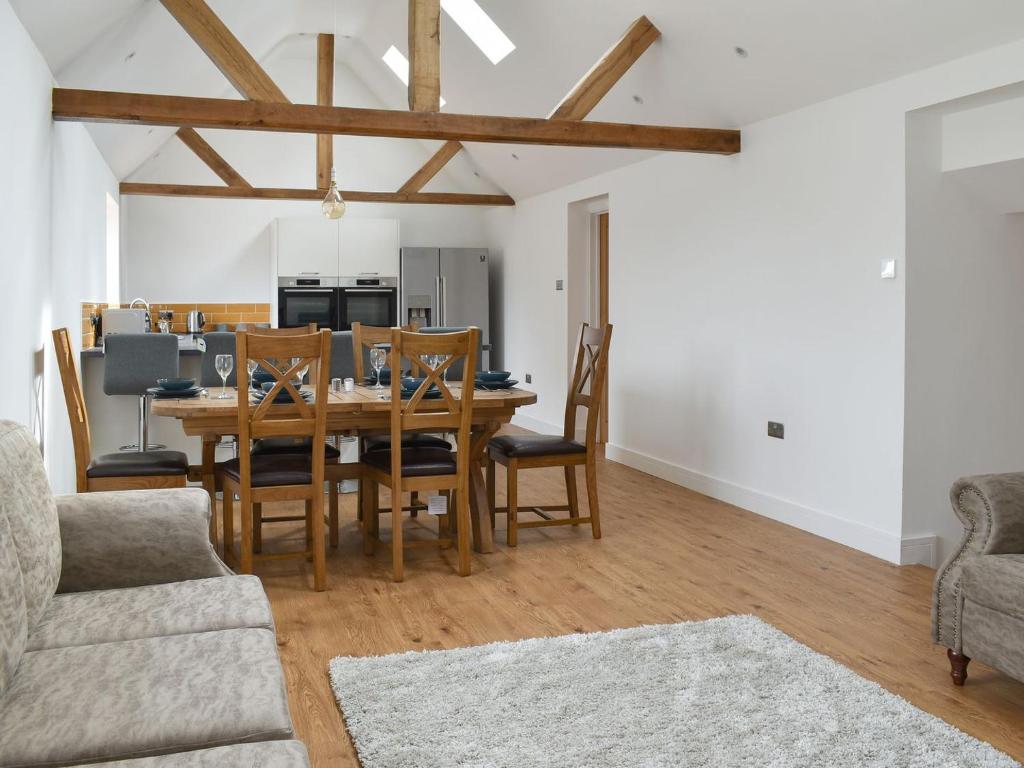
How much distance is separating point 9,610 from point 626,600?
244 cm

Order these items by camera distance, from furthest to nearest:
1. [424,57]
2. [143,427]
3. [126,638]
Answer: [143,427]
[424,57]
[126,638]

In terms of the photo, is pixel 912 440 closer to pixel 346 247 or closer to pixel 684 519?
pixel 684 519

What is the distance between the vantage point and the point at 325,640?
10.8 ft

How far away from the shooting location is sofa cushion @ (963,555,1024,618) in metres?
2.63

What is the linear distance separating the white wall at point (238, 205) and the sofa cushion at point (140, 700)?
793 centimetres

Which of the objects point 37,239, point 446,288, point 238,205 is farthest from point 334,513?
point 238,205

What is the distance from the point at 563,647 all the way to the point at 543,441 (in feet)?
5.47

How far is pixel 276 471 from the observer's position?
390cm

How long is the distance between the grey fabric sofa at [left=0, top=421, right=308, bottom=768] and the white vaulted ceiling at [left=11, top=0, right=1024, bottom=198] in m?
2.60

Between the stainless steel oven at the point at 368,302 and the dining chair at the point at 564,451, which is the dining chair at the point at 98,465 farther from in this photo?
the stainless steel oven at the point at 368,302

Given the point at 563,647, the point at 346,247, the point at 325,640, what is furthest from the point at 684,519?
the point at 346,247

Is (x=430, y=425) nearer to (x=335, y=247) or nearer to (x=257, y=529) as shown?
(x=257, y=529)

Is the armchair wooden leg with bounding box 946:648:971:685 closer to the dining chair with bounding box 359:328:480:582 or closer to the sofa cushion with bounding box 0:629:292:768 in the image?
the dining chair with bounding box 359:328:480:582

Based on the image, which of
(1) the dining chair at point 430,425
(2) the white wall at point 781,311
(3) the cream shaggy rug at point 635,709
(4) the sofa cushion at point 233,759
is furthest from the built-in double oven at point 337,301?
(4) the sofa cushion at point 233,759
